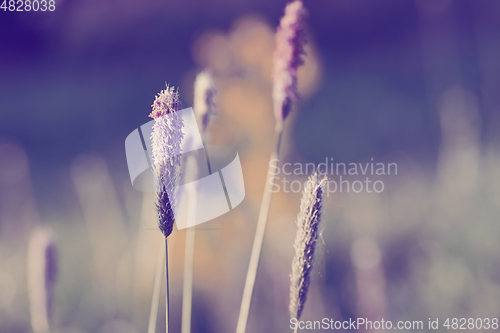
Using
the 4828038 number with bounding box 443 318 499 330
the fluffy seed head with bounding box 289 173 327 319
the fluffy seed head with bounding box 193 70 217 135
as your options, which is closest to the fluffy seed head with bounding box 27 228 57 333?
the fluffy seed head with bounding box 193 70 217 135

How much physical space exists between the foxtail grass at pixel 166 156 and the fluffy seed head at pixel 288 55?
32 cm

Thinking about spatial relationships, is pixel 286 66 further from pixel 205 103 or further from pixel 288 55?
pixel 205 103

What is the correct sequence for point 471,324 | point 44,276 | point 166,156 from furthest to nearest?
point 471,324 → point 44,276 → point 166,156

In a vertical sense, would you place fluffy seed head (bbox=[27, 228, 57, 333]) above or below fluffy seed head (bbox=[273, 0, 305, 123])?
below

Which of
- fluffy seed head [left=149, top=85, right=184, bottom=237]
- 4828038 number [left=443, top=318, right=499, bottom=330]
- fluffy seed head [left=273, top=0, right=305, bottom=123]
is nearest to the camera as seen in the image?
fluffy seed head [left=149, top=85, right=184, bottom=237]

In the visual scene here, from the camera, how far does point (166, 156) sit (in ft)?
2.19

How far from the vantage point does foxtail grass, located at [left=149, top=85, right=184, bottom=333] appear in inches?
25.3

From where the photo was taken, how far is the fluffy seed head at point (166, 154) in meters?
0.64

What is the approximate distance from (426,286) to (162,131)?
202 centimetres

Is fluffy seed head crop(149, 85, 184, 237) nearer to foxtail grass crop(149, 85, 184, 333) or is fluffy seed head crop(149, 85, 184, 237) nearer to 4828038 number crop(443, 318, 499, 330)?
foxtail grass crop(149, 85, 184, 333)

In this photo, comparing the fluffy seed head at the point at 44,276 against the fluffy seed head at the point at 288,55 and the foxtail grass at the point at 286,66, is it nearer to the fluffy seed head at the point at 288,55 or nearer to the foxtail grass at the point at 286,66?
the foxtail grass at the point at 286,66

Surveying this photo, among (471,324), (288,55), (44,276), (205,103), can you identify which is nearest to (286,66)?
(288,55)

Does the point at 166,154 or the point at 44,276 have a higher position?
the point at 166,154

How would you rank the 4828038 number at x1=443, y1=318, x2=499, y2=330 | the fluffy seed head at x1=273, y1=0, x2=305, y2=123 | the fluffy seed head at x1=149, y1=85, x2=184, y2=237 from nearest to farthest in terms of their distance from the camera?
the fluffy seed head at x1=149, y1=85, x2=184, y2=237 < the fluffy seed head at x1=273, y1=0, x2=305, y2=123 < the 4828038 number at x1=443, y1=318, x2=499, y2=330
